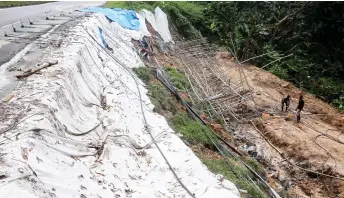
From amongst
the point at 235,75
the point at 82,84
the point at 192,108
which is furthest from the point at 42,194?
the point at 235,75

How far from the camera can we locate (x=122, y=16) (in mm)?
15289

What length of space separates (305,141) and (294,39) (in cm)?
989

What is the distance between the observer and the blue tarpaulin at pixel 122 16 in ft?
47.9

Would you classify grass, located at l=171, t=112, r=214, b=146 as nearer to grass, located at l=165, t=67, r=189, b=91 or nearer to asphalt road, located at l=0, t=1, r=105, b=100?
grass, located at l=165, t=67, r=189, b=91

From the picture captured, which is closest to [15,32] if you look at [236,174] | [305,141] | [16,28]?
[16,28]

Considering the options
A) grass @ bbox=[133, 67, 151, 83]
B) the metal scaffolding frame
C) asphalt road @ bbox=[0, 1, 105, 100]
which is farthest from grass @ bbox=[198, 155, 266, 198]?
asphalt road @ bbox=[0, 1, 105, 100]

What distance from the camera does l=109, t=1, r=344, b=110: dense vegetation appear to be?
55.3 feet

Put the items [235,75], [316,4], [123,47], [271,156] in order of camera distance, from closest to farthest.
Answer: [271,156], [123,47], [235,75], [316,4]

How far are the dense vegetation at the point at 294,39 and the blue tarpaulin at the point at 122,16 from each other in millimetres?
2248

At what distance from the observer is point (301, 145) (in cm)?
1038

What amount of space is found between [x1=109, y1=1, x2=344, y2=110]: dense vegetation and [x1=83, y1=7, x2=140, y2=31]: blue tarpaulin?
2.25 meters

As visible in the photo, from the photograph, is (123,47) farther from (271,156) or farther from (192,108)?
(271,156)

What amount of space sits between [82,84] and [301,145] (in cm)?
679

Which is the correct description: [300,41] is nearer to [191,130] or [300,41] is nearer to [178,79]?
[178,79]
